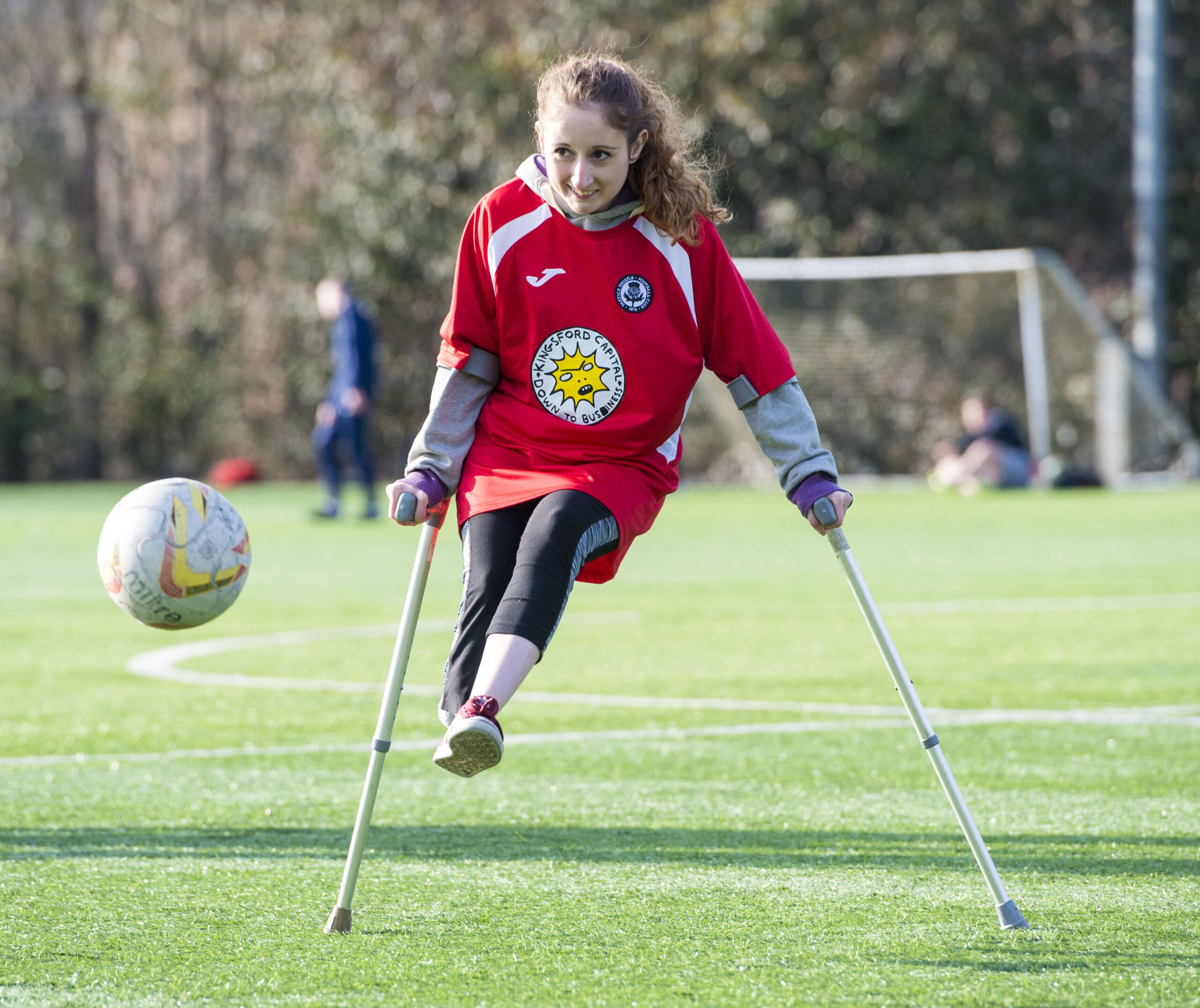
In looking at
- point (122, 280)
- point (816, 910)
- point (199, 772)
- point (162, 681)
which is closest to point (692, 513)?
point (162, 681)

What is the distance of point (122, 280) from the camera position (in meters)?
31.1

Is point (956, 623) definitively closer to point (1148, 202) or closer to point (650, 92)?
point (650, 92)

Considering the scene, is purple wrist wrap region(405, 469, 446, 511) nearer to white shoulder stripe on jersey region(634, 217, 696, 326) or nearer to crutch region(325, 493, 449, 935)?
crutch region(325, 493, 449, 935)

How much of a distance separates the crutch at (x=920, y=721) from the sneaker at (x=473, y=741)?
78cm

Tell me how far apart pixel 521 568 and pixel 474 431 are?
50 cm

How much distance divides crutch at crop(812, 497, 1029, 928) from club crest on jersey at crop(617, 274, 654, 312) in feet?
2.11

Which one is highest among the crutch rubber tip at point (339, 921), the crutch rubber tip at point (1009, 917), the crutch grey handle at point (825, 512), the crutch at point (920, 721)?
the crutch grey handle at point (825, 512)

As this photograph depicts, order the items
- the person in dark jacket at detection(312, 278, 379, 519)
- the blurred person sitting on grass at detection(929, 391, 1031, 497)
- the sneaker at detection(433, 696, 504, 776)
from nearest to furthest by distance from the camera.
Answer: the sneaker at detection(433, 696, 504, 776) → the person in dark jacket at detection(312, 278, 379, 519) → the blurred person sitting on grass at detection(929, 391, 1031, 497)

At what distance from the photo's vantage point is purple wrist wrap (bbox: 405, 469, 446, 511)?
12.0 ft

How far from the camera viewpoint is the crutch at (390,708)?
3.34 metres

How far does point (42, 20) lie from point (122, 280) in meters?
4.71

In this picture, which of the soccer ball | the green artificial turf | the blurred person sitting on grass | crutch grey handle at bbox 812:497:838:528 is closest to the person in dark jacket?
the green artificial turf

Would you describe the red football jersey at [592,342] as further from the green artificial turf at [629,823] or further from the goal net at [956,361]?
the goal net at [956,361]

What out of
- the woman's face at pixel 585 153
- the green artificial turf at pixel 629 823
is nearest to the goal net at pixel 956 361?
the green artificial turf at pixel 629 823
